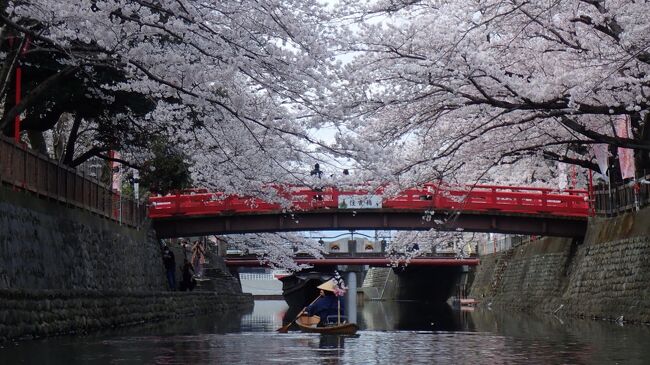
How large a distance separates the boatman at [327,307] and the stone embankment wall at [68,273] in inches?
191

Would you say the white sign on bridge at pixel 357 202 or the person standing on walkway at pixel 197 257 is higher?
the white sign on bridge at pixel 357 202

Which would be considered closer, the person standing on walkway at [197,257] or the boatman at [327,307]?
the boatman at [327,307]

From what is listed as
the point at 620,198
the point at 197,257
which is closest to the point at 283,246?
the point at 197,257

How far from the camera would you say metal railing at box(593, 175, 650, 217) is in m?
27.1

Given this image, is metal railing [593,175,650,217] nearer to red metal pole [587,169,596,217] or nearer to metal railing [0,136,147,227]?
red metal pole [587,169,596,217]

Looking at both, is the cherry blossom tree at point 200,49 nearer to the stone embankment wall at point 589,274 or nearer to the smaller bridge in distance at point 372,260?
the stone embankment wall at point 589,274

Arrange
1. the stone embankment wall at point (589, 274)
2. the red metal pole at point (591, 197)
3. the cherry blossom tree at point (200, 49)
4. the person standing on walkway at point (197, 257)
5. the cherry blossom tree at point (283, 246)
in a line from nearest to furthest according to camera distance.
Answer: the cherry blossom tree at point (200, 49)
the stone embankment wall at point (589, 274)
the red metal pole at point (591, 197)
the person standing on walkway at point (197, 257)
the cherry blossom tree at point (283, 246)

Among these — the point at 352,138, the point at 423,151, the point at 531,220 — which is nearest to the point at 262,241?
the point at 531,220

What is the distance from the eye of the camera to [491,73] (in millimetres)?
15344

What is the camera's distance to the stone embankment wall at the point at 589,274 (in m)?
24.8

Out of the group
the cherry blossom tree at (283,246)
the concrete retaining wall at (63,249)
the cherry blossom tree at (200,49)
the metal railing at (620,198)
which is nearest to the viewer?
the cherry blossom tree at (200,49)

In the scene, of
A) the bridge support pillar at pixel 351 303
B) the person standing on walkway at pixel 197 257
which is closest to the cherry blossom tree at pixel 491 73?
the bridge support pillar at pixel 351 303

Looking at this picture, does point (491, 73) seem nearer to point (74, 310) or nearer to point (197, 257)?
point (74, 310)

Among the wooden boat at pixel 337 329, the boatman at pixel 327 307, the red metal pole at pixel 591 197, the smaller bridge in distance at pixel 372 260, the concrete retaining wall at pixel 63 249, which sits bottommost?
the wooden boat at pixel 337 329
